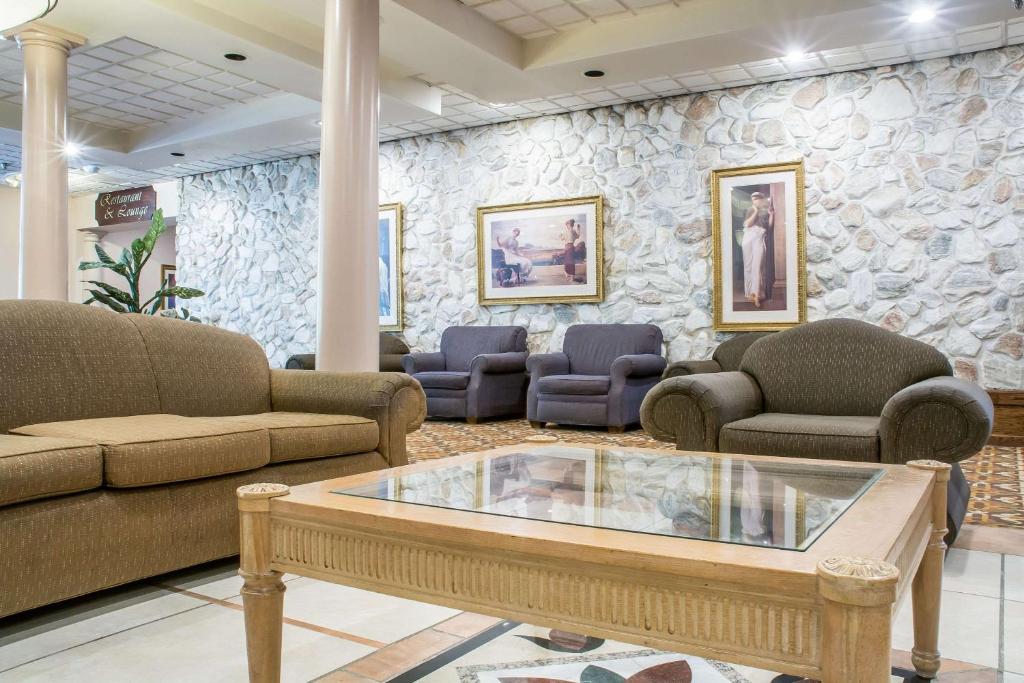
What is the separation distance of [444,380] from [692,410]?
407 centimetres

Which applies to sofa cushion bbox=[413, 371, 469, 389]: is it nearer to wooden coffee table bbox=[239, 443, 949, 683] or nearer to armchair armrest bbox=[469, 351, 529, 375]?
armchair armrest bbox=[469, 351, 529, 375]

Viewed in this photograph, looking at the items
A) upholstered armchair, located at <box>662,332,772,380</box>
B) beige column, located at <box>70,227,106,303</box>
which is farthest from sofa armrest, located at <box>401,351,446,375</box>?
beige column, located at <box>70,227,106,303</box>

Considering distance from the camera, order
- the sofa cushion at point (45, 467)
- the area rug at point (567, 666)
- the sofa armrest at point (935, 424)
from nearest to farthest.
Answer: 1. the area rug at point (567, 666)
2. the sofa cushion at point (45, 467)
3. the sofa armrest at point (935, 424)

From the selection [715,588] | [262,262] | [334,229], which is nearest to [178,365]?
[334,229]

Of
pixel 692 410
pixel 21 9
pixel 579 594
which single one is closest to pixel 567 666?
pixel 579 594

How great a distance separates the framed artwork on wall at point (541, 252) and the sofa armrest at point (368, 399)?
412 cm

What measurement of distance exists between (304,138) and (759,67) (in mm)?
4395

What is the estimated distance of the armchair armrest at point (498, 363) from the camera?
680 centimetres

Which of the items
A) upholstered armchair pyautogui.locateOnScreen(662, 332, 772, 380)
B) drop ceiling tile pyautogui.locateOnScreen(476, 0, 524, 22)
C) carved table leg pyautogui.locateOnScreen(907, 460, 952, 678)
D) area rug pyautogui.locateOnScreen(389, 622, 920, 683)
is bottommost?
area rug pyautogui.locateOnScreen(389, 622, 920, 683)

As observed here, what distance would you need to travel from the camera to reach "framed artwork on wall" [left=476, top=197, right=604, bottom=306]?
7.15 metres

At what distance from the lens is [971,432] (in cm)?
257

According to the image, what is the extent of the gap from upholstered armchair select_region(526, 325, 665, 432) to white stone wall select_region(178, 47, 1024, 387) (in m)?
0.31

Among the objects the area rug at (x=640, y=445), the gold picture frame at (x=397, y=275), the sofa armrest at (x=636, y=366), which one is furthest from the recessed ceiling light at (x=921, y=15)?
the gold picture frame at (x=397, y=275)

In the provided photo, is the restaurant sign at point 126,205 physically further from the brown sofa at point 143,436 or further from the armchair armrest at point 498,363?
the brown sofa at point 143,436
